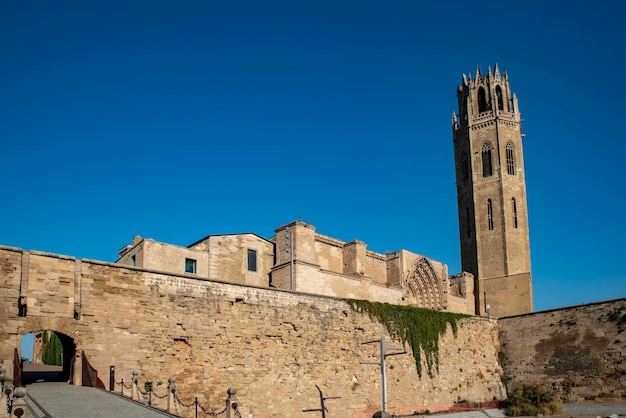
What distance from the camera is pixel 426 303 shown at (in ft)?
132

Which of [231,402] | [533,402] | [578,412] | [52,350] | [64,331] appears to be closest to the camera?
[231,402]

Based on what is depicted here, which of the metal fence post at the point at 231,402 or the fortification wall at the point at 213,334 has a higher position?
the fortification wall at the point at 213,334

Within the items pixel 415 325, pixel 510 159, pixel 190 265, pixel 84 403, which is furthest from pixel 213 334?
pixel 510 159

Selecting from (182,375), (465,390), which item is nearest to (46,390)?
(182,375)

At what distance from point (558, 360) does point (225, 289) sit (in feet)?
56.2

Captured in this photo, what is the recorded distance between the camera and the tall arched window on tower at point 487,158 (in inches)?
1766

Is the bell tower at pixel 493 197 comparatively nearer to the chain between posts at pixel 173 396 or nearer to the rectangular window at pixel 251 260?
the rectangular window at pixel 251 260

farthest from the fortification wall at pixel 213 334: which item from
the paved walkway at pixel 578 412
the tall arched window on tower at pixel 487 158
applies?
the tall arched window on tower at pixel 487 158

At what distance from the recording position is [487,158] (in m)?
45.2

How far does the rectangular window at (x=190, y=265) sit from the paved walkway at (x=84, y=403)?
12.3 m

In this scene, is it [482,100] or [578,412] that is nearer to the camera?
[578,412]

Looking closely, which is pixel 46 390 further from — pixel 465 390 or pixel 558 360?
pixel 558 360

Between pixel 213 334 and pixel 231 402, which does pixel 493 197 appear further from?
pixel 231 402

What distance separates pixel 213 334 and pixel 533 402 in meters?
16.5
